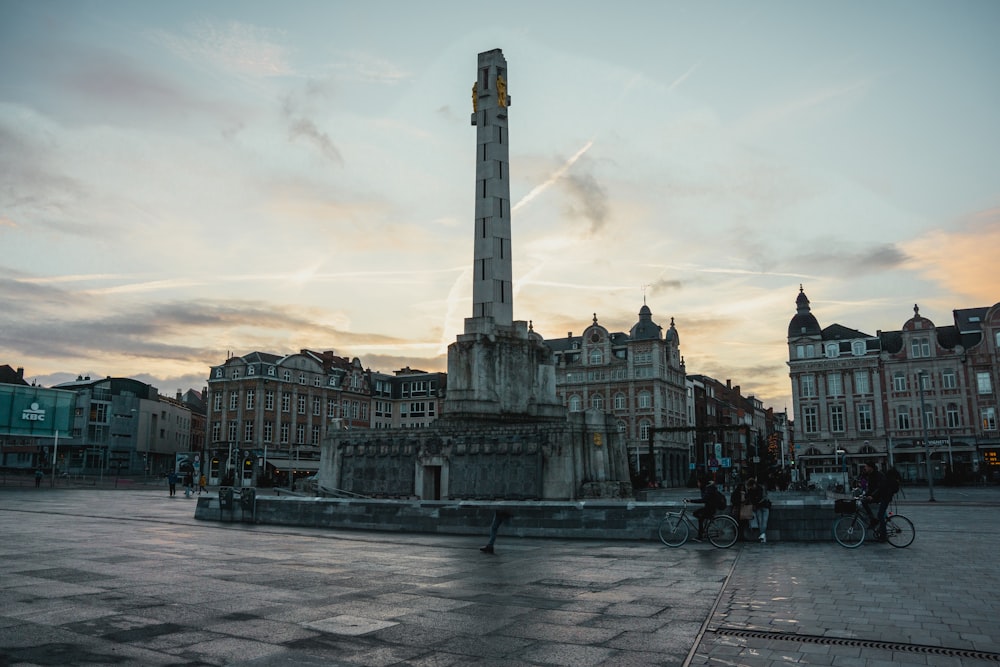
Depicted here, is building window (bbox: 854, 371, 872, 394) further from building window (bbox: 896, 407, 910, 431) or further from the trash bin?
the trash bin

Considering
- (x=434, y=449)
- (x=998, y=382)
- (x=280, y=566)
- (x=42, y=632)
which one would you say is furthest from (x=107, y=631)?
(x=998, y=382)

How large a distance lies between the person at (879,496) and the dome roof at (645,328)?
229 feet

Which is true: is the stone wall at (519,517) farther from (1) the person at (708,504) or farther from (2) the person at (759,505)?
(1) the person at (708,504)

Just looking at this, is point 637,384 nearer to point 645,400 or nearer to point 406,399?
point 645,400

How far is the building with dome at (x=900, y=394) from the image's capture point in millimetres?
68812

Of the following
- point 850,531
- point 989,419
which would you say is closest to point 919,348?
point 989,419

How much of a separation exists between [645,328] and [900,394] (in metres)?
26.8

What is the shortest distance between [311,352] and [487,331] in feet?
220

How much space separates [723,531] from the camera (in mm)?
16156

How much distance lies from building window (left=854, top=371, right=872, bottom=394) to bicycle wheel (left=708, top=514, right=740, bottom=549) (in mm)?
66364

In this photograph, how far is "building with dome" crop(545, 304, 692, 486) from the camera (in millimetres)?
82938

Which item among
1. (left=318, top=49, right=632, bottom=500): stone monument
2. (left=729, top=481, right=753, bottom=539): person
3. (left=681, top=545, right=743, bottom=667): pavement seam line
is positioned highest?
(left=318, top=49, right=632, bottom=500): stone monument

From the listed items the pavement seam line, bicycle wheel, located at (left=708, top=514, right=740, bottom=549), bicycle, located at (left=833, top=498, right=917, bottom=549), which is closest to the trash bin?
bicycle wheel, located at (left=708, top=514, right=740, bottom=549)

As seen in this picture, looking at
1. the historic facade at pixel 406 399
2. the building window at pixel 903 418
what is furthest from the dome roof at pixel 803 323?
the historic facade at pixel 406 399
